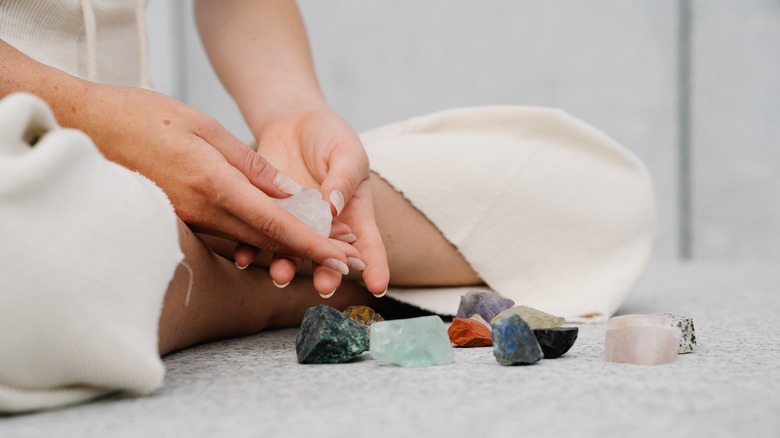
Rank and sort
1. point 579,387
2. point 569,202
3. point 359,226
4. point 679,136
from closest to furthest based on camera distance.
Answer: point 579,387 → point 359,226 → point 569,202 → point 679,136

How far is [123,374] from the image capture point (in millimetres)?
499

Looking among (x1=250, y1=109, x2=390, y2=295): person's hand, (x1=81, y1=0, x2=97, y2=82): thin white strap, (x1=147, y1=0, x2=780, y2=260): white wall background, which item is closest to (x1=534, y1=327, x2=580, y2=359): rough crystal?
(x1=250, y1=109, x2=390, y2=295): person's hand

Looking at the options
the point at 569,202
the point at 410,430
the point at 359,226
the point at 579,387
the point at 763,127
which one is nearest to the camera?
the point at 410,430

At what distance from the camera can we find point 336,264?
664 mm

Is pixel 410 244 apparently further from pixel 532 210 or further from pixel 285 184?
pixel 285 184

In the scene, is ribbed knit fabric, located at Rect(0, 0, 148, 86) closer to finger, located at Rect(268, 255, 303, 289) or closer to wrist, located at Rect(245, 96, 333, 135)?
wrist, located at Rect(245, 96, 333, 135)

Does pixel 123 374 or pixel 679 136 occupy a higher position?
pixel 679 136

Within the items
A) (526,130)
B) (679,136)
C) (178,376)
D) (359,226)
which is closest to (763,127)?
(679,136)

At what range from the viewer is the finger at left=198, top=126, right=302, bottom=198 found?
2.14 ft

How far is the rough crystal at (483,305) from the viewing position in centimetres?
82

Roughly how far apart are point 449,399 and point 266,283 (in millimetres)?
407

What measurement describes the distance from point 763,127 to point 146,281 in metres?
2.23

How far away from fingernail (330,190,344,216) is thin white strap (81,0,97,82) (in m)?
0.42

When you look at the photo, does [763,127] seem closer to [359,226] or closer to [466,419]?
[359,226]
